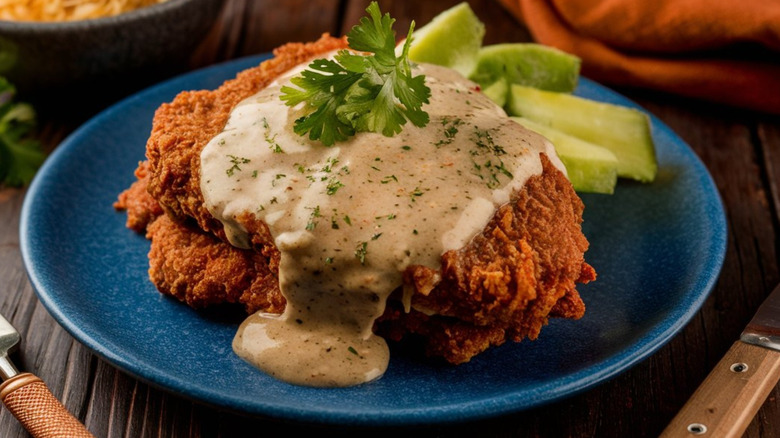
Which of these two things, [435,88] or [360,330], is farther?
[435,88]

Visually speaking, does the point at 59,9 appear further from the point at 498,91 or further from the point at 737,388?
the point at 737,388

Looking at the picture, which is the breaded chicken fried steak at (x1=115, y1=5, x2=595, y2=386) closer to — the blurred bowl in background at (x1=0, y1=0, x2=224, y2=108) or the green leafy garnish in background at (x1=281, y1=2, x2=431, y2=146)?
the green leafy garnish in background at (x1=281, y1=2, x2=431, y2=146)

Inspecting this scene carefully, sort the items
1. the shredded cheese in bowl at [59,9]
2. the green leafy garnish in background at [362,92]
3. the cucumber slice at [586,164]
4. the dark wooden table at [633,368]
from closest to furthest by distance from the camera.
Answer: the dark wooden table at [633,368], the green leafy garnish in background at [362,92], the cucumber slice at [586,164], the shredded cheese in bowl at [59,9]

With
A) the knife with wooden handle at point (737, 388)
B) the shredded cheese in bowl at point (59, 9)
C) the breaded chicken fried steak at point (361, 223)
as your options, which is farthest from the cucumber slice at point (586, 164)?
the shredded cheese in bowl at point (59, 9)

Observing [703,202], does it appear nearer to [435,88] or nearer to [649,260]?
[649,260]

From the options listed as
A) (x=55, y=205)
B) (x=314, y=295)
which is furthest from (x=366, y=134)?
(x=55, y=205)

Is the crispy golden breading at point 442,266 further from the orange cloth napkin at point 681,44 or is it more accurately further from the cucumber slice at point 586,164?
the orange cloth napkin at point 681,44
